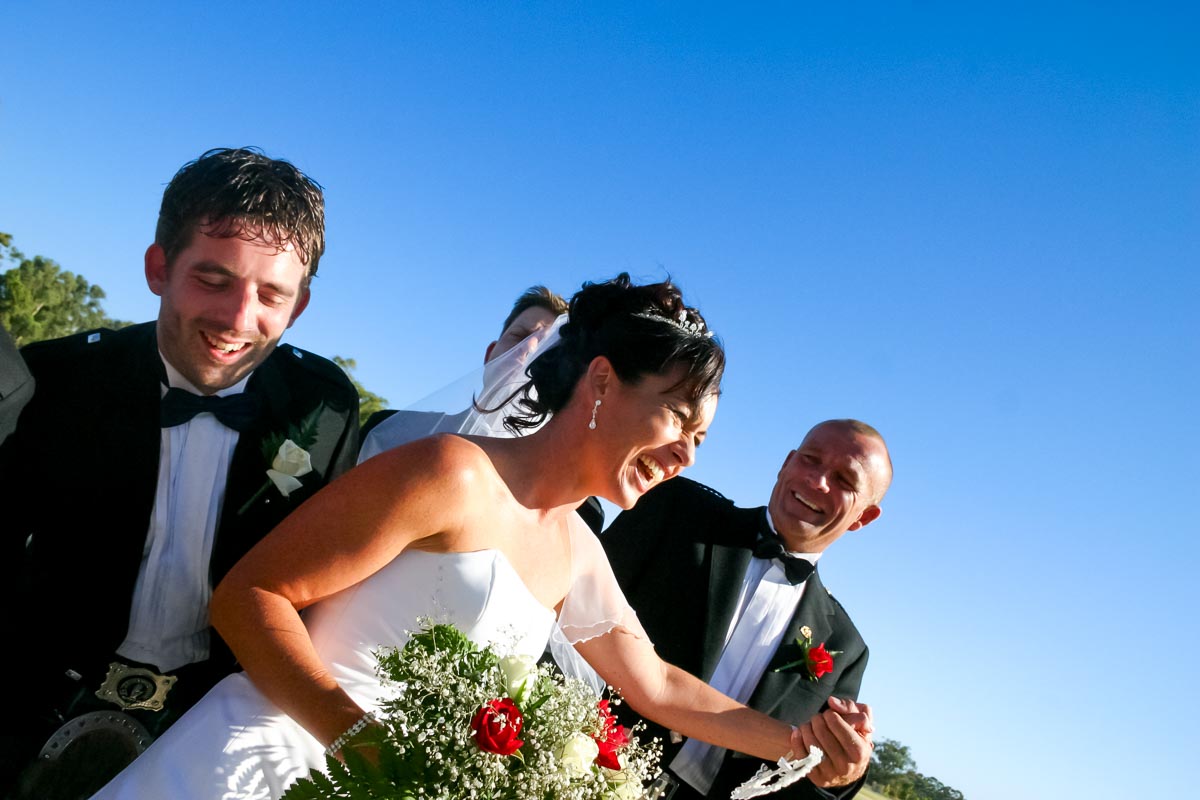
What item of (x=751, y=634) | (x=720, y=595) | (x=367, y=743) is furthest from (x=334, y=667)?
(x=751, y=634)

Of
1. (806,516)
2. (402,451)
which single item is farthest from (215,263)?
(806,516)

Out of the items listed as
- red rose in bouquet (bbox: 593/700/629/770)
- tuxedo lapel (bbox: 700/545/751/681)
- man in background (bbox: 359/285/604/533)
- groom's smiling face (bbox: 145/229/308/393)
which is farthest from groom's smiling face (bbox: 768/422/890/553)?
groom's smiling face (bbox: 145/229/308/393)

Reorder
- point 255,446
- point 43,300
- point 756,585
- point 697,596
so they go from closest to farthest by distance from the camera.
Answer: point 255,446, point 697,596, point 756,585, point 43,300

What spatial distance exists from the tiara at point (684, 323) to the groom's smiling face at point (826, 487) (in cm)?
296

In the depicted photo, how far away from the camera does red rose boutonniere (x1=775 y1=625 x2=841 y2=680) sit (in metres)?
6.78

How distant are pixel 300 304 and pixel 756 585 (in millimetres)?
3730

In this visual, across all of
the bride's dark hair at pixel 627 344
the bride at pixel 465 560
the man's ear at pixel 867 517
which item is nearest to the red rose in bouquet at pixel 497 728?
the bride at pixel 465 560

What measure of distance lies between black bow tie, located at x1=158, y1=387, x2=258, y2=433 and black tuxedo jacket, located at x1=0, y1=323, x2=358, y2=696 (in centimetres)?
5

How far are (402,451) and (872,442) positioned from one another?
4.40m

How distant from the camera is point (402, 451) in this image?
4004 millimetres

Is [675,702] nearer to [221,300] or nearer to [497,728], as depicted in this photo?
[497,728]

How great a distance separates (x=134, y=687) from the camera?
448 centimetres

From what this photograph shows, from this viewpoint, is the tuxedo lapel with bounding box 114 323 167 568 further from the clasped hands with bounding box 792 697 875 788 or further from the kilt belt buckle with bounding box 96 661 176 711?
the clasped hands with bounding box 792 697 875 788

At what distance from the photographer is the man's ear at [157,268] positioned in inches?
177
